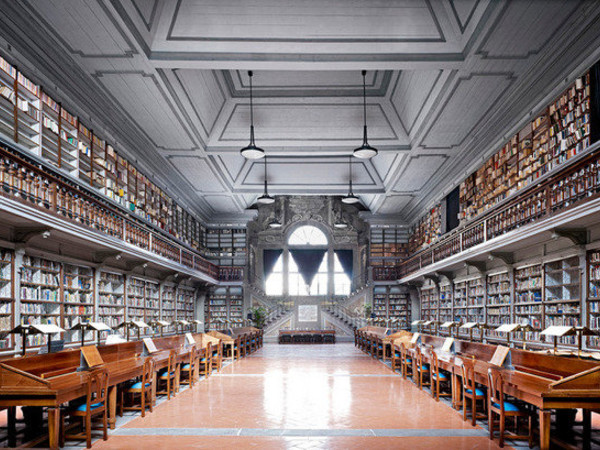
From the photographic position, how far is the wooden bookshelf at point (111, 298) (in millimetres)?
11514

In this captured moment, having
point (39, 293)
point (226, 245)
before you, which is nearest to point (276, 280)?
point (226, 245)

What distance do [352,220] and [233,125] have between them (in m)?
12.0

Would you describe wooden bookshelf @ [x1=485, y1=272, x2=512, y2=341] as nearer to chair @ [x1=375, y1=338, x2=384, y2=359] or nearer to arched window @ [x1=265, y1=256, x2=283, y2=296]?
chair @ [x1=375, y1=338, x2=384, y2=359]

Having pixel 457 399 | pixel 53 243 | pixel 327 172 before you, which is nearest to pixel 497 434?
pixel 457 399

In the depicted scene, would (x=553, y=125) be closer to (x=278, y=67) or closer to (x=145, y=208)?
(x=278, y=67)

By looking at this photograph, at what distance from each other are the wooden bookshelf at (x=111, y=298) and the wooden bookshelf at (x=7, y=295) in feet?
10.6

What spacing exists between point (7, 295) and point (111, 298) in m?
4.19

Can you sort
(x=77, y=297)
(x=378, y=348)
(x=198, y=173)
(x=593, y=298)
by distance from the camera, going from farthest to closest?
(x=198, y=173) < (x=378, y=348) < (x=77, y=297) < (x=593, y=298)

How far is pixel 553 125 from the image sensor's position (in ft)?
30.3

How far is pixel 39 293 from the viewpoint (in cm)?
886

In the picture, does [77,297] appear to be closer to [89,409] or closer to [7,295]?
[7,295]

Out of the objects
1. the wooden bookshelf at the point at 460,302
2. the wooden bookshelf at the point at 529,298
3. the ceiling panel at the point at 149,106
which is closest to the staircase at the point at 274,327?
the wooden bookshelf at the point at 460,302

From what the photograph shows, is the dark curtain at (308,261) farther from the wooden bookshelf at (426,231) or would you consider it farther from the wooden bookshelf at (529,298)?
the wooden bookshelf at (529,298)

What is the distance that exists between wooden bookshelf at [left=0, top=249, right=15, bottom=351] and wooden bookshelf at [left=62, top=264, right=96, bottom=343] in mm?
1717
